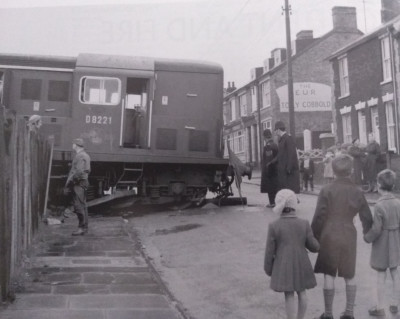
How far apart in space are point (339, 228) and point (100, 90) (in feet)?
28.1

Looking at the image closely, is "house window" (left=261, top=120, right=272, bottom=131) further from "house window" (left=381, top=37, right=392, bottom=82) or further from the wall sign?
"house window" (left=381, top=37, right=392, bottom=82)

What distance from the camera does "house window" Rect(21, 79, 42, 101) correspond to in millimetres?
12047

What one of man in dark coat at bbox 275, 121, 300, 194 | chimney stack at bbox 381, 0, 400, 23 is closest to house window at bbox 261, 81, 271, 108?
chimney stack at bbox 381, 0, 400, 23

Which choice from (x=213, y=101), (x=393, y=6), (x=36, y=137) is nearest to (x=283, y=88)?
(x=393, y=6)

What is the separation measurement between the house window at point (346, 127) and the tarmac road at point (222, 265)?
512 inches

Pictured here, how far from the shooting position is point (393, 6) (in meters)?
21.6

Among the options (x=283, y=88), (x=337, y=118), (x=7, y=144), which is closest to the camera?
(x=7, y=144)

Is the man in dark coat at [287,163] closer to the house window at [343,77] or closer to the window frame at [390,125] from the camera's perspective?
the window frame at [390,125]

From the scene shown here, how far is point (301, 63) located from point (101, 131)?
24818mm

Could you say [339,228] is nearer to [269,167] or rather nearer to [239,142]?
[269,167]

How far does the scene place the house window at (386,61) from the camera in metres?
20.4

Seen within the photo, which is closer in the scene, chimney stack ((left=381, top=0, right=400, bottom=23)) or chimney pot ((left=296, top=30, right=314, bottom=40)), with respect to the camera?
chimney stack ((left=381, top=0, right=400, bottom=23))

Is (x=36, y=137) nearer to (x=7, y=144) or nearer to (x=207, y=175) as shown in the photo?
(x=7, y=144)

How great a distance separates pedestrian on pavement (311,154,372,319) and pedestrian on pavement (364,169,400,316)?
104 millimetres
